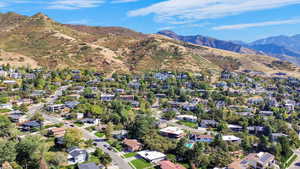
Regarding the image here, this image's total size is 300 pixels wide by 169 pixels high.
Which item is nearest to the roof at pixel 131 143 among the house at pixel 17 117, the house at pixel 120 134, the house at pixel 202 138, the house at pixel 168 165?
the house at pixel 120 134

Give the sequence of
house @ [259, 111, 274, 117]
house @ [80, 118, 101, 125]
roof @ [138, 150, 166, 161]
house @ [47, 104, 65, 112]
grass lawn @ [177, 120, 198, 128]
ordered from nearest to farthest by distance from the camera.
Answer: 1. roof @ [138, 150, 166, 161]
2. house @ [80, 118, 101, 125]
3. grass lawn @ [177, 120, 198, 128]
4. house @ [47, 104, 65, 112]
5. house @ [259, 111, 274, 117]

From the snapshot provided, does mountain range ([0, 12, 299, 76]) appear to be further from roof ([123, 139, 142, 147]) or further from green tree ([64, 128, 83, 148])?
green tree ([64, 128, 83, 148])

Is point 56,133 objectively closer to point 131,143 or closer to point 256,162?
point 131,143

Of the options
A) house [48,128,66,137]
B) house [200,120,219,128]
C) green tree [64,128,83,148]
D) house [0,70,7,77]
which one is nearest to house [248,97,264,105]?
house [200,120,219,128]

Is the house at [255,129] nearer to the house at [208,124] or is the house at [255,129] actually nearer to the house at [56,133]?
the house at [208,124]

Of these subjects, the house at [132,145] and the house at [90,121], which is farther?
the house at [90,121]

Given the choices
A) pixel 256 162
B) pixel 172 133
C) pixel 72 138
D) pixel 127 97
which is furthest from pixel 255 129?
pixel 72 138
